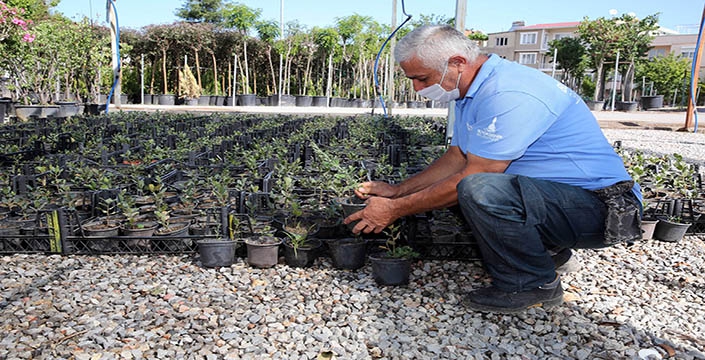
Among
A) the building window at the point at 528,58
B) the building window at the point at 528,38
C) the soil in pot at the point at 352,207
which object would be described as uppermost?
the building window at the point at 528,38

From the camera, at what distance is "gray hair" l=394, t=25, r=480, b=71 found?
88.2 inches

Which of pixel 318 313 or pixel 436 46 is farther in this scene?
pixel 318 313

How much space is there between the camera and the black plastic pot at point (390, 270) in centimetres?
268

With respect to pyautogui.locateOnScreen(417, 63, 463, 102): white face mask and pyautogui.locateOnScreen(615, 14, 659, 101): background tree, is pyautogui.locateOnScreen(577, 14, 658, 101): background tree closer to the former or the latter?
pyautogui.locateOnScreen(615, 14, 659, 101): background tree

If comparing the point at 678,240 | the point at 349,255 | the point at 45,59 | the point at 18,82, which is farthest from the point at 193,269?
the point at 18,82

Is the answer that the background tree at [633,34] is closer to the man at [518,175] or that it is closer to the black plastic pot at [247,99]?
the black plastic pot at [247,99]

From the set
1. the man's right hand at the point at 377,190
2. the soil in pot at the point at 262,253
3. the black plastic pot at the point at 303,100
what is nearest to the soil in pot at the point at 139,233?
the soil in pot at the point at 262,253

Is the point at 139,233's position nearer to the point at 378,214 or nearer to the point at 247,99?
the point at 378,214

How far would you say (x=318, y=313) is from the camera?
2.44 meters

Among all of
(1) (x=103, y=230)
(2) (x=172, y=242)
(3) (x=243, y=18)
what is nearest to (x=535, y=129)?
(2) (x=172, y=242)

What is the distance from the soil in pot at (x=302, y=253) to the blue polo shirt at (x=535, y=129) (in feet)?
3.78

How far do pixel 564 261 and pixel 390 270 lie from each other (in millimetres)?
953

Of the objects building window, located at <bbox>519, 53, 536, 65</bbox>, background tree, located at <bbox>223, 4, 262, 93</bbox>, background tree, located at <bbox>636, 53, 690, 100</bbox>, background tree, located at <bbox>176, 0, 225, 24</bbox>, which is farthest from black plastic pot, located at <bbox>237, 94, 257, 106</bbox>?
building window, located at <bbox>519, 53, 536, 65</bbox>

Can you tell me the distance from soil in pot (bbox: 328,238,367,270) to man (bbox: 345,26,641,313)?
1.70ft
